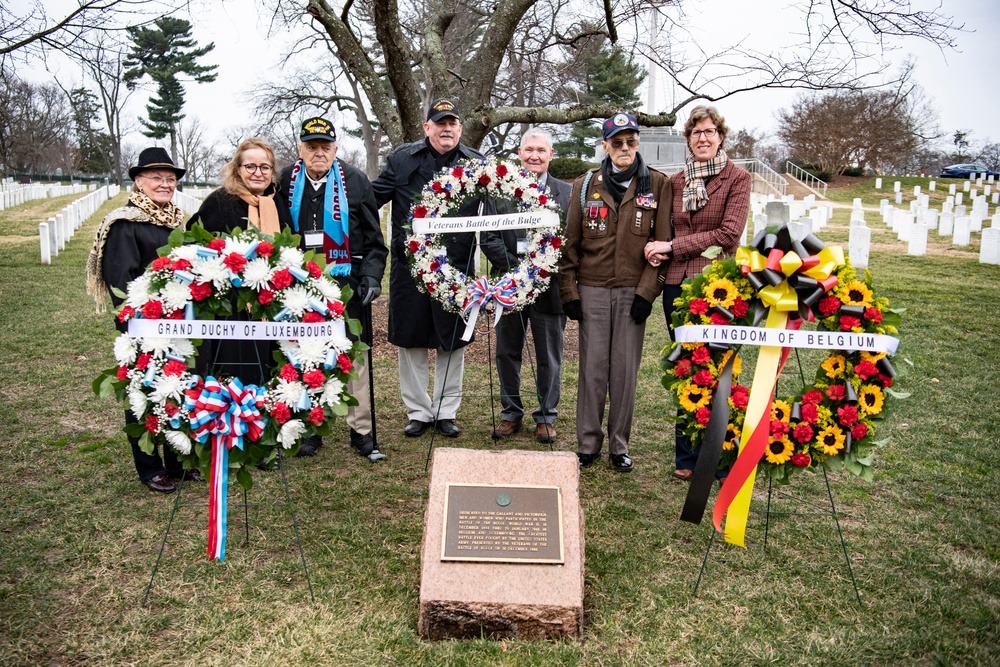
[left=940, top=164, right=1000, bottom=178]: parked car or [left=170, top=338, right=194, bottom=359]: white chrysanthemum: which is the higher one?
[left=940, top=164, right=1000, bottom=178]: parked car

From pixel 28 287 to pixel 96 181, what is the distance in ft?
185

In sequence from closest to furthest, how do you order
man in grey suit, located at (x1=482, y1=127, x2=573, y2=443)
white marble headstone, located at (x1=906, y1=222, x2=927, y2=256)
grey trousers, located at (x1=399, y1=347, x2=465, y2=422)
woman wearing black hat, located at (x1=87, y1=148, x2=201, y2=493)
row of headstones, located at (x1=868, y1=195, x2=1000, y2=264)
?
1. woman wearing black hat, located at (x1=87, y1=148, x2=201, y2=493)
2. man in grey suit, located at (x1=482, y1=127, x2=573, y2=443)
3. grey trousers, located at (x1=399, y1=347, x2=465, y2=422)
4. row of headstones, located at (x1=868, y1=195, x2=1000, y2=264)
5. white marble headstone, located at (x1=906, y1=222, x2=927, y2=256)

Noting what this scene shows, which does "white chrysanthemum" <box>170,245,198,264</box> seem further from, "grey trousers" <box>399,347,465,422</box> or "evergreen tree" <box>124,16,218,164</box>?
"evergreen tree" <box>124,16,218,164</box>

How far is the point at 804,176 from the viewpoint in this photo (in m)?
39.8

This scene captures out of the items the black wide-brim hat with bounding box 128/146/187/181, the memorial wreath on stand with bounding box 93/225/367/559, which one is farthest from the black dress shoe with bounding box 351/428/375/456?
the black wide-brim hat with bounding box 128/146/187/181

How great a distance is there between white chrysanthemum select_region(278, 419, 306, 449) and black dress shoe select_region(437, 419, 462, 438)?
2446 millimetres

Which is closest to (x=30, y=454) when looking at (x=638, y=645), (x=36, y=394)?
(x=36, y=394)

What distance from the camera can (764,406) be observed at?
390 centimetres

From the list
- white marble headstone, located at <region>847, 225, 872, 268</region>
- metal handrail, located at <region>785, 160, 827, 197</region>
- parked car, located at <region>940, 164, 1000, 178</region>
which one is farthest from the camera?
parked car, located at <region>940, 164, 1000, 178</region>

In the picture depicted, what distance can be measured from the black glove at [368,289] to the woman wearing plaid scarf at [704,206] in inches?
75.7

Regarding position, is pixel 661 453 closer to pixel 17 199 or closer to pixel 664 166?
pixel 664 166

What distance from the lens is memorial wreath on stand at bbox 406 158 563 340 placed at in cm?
533

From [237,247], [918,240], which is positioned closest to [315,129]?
[237,247]

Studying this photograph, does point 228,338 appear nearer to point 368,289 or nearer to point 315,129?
point 368,289
